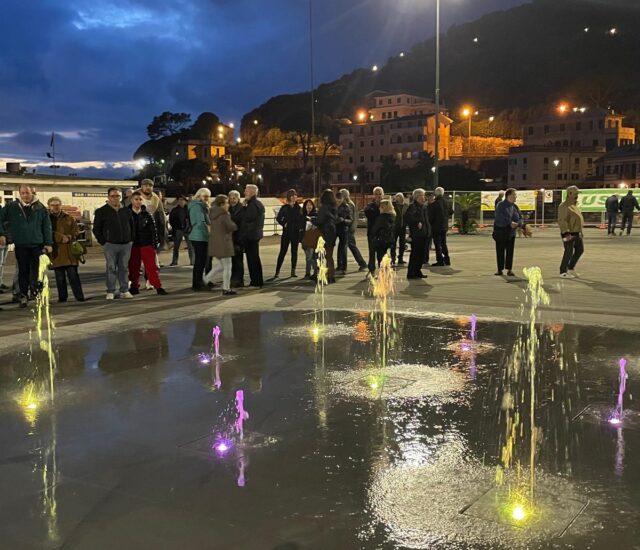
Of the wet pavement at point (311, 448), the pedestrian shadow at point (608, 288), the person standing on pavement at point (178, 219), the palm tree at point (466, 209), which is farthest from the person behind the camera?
the palm tree at point (466, 209)

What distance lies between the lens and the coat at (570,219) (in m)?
12.2

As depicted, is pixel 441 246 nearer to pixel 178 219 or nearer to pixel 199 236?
pixel 199 236

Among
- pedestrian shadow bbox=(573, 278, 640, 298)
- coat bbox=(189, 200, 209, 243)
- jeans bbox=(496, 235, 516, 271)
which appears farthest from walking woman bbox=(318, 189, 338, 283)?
pedestrian shadow bbox=(573, 278, 640, 298)

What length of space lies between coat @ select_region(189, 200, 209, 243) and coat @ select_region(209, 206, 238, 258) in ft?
1.41

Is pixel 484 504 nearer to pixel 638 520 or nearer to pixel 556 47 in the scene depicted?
pixel 638 520

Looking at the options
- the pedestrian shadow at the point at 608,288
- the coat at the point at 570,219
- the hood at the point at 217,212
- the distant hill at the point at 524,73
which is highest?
the distant hill at the point at 524,73

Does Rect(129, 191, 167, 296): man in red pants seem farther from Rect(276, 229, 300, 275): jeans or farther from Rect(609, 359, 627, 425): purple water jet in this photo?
Rect(609, 359, 627, 425): purple water jet

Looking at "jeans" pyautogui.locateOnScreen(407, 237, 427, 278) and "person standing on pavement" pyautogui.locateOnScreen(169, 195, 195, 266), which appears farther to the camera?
"person standing on pavement" pyautogui.locateOnScreen(169, 195, 195, 266)

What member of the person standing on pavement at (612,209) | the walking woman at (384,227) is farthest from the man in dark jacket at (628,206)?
the walking woman at (384,227)

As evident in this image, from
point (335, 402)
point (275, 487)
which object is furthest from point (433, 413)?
point (275, 487)

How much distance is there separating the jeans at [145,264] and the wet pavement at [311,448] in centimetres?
391

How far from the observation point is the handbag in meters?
12.3

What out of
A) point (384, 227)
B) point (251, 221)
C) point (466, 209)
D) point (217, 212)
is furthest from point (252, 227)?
point (466, 209)

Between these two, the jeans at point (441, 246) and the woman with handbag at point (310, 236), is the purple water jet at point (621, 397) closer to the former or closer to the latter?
the woman with handbag at point (310, 236)
